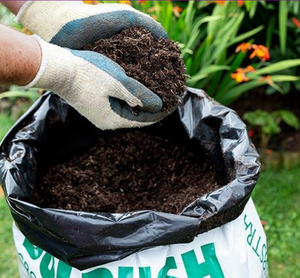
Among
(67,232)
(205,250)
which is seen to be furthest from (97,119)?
(205,250)

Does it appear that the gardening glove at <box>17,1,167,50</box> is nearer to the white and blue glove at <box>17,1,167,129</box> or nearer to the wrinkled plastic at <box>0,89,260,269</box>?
the white and blue glove at <box>17,1,167,129</box>

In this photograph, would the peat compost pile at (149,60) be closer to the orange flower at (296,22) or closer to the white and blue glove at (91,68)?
the white and blue glove at (91,68)

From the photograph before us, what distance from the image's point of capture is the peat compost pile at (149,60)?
1175 mm

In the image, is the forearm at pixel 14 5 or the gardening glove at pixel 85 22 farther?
the forearm at pixel 14 5

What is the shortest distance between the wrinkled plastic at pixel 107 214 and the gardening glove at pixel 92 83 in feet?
0.77

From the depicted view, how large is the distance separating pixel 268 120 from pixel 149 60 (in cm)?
122

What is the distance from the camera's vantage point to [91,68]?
1.11m

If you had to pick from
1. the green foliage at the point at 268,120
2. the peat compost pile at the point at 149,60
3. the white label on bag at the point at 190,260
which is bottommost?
the green foliage at the point at 268,120

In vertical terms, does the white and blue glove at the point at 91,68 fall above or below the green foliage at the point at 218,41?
above

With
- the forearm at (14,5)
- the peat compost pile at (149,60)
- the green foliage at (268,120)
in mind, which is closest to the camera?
the peat compost pile at (149,60)

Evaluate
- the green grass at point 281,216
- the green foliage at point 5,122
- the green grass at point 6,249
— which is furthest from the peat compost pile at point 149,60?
the green foliage at point 5,122

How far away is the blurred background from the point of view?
200 centimetres

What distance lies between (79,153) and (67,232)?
0.63m

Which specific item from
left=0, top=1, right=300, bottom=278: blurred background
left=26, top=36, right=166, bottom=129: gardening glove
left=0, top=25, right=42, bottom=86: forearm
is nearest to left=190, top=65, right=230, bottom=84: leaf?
left=0, top=1, right=300, bottom=278: blurred background
